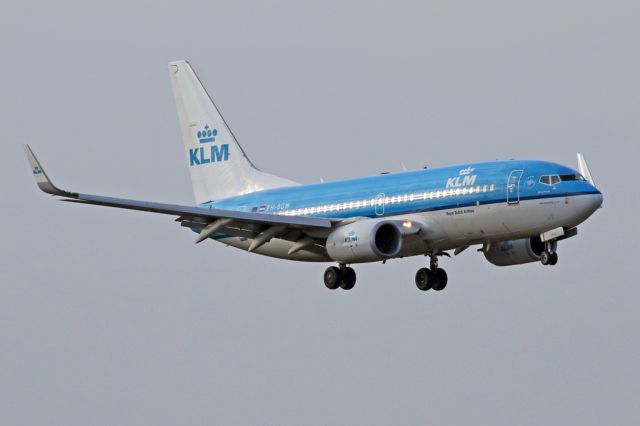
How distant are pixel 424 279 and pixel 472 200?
5.96 meters

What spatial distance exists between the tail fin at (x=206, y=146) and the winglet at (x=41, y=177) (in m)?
15.8

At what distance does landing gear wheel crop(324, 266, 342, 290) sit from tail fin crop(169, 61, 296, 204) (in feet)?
24.5

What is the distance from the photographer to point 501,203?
67.0 meters

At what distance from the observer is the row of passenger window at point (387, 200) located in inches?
2665

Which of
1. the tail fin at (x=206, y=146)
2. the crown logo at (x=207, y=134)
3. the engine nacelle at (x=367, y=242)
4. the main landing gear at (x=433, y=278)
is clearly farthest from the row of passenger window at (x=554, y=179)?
the crown logo at (x=207, y=134)

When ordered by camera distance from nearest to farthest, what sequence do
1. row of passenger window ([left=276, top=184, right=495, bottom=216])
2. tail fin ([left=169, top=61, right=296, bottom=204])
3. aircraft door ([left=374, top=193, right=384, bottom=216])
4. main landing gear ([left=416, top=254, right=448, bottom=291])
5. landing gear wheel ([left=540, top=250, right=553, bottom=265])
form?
row of passenger window ([left=276, top=184, right=495, bottom=216]), landing gear wheel ([left=540, top=250, right=553, bottom=265]), aircraft door ([left=374, top=193, right=384, bottom=216]), main landing gear ([left=416, top=254, right=448, bottom=291]), tail fin ([left=169, top=61, right=296, bottom=204])

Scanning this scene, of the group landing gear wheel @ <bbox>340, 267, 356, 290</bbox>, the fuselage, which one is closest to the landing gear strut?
the fuselage

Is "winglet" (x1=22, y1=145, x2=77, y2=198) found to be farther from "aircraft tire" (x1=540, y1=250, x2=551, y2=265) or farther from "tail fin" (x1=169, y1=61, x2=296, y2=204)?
"aircraft tire" (x1=540, y1=250, x2=551, y2=265)

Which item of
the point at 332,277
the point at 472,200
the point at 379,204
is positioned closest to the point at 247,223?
the point at 332,277

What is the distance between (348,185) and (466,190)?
19.0 feet

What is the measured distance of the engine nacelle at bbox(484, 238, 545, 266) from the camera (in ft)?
236

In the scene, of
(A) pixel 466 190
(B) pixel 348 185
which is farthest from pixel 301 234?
(A) pixel 466 190

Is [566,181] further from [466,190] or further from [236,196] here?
[236,196]

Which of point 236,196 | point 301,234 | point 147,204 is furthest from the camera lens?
point 236,196
